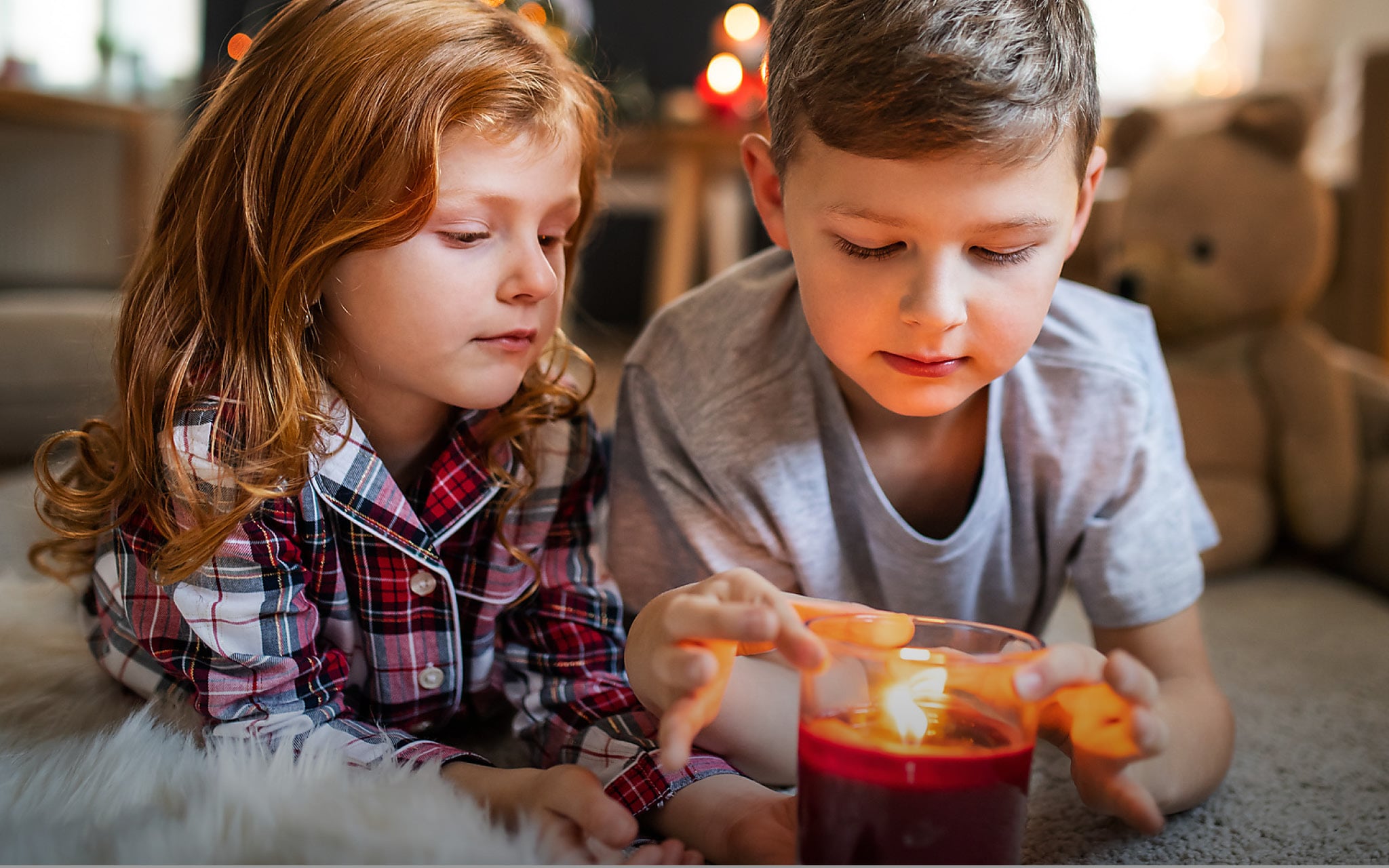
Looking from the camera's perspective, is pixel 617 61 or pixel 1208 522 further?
pixel 617 61

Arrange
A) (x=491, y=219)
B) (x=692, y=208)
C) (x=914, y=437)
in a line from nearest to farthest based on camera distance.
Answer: (x=491, y=219) → (x=914, y=437) → (x=692, y=208)

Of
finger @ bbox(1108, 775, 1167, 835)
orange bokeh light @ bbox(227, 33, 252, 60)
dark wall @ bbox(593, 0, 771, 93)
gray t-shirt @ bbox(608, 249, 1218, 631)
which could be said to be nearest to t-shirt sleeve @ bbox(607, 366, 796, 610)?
gray t-shirt @ bbox(608, 249, 1218, 631)

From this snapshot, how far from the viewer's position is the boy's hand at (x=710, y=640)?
517 millimetres

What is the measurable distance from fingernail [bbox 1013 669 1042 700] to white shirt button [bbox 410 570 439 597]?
44 cm

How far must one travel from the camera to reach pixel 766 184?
31.0 inches

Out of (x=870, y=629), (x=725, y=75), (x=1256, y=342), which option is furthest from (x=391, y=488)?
(x=725, y=75)

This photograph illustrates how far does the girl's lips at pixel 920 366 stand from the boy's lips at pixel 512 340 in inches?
9.7

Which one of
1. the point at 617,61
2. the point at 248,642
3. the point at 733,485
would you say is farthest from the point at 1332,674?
the point at 617,61

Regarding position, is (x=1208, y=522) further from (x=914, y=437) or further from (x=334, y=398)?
(x=334, y=398)

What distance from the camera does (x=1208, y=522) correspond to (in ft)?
3.15

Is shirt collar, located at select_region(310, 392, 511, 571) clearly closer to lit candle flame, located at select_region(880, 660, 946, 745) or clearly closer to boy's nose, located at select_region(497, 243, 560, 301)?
boy's nose, located at select_region(497, 243, 560, 301)

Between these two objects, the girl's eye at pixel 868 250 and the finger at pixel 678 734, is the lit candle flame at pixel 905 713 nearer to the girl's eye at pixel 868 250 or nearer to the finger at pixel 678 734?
the finger at pixel 678 734

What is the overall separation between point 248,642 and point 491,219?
32cm

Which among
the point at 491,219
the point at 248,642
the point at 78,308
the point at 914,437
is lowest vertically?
the point at 78,308
